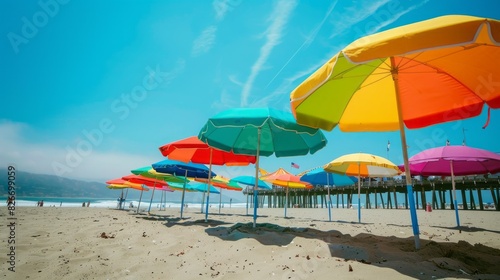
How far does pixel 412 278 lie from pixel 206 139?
4609 millimetres

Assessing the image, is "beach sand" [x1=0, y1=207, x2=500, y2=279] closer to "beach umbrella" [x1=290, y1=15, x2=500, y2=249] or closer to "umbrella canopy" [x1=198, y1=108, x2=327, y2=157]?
"beach umbrella" [x1=290, y1=15, x2=500, y2=249]

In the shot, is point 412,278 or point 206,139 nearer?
point 412,278

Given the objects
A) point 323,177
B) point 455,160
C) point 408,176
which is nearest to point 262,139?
point 408,176

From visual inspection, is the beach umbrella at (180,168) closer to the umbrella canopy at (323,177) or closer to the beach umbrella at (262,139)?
the beach umbrella at (262,139)

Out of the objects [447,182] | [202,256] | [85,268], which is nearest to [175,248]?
[202,256]

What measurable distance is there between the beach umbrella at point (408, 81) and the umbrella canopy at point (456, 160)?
2.32 metres

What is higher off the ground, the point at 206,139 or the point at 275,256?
the point at 206,139

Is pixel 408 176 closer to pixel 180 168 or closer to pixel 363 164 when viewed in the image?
pixel 363 164

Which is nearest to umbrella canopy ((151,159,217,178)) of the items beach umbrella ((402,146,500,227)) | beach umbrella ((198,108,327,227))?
beach umbrella ((198,108,327,227))

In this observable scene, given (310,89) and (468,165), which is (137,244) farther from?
(468,165)

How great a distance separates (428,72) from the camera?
362 cm

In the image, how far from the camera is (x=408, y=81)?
3.89 m

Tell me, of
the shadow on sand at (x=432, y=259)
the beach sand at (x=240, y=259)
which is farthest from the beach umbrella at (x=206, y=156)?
the shadow on sand at (x=432, y=259)

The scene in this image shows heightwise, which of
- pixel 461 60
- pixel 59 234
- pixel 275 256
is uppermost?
pixel 461 60
